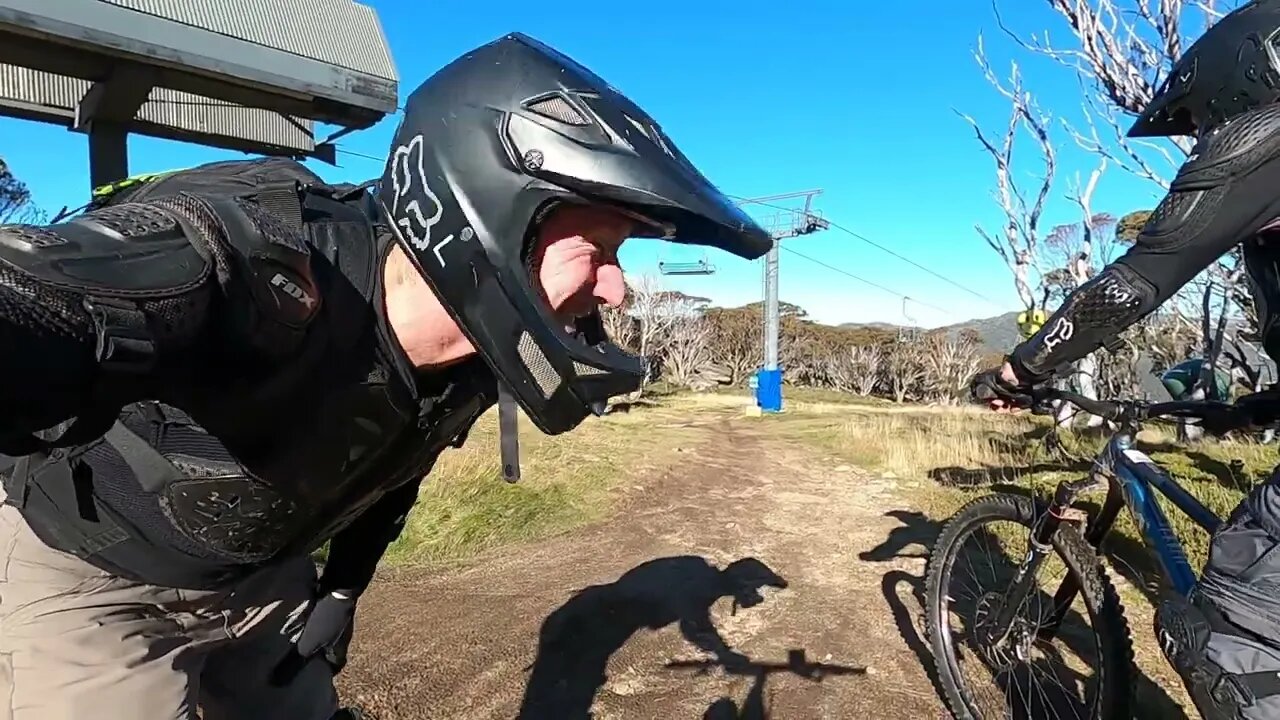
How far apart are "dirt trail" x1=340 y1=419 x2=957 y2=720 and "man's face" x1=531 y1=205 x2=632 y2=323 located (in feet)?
6.64

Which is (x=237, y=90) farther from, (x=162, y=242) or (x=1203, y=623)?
(x=1203, y=623)

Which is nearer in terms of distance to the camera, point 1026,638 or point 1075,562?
point 1075,562

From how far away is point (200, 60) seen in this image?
409 centimetres

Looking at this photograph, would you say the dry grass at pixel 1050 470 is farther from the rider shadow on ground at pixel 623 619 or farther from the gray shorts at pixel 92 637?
the gray shorts at pixel 92 637

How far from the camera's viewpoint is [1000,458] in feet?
23.5

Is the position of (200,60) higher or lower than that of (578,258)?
higher

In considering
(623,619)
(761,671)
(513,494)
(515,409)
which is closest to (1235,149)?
(515,409)

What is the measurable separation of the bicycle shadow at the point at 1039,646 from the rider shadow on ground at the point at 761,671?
1.31 feet

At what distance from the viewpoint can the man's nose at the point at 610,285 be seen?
4.07 ft

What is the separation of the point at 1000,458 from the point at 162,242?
7.53 meters

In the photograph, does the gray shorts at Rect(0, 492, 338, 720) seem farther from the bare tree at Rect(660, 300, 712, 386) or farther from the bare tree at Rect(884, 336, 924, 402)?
the bare tree at Rect(884, 336, 924, 402)

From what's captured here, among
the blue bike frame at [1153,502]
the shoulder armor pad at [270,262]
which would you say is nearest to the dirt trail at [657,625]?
the blue bike frame at [1153,502]

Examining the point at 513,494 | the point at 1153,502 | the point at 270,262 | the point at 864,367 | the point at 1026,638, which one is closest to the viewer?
the point at 270,262

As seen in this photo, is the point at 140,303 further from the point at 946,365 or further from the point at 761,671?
the point at 946,365
